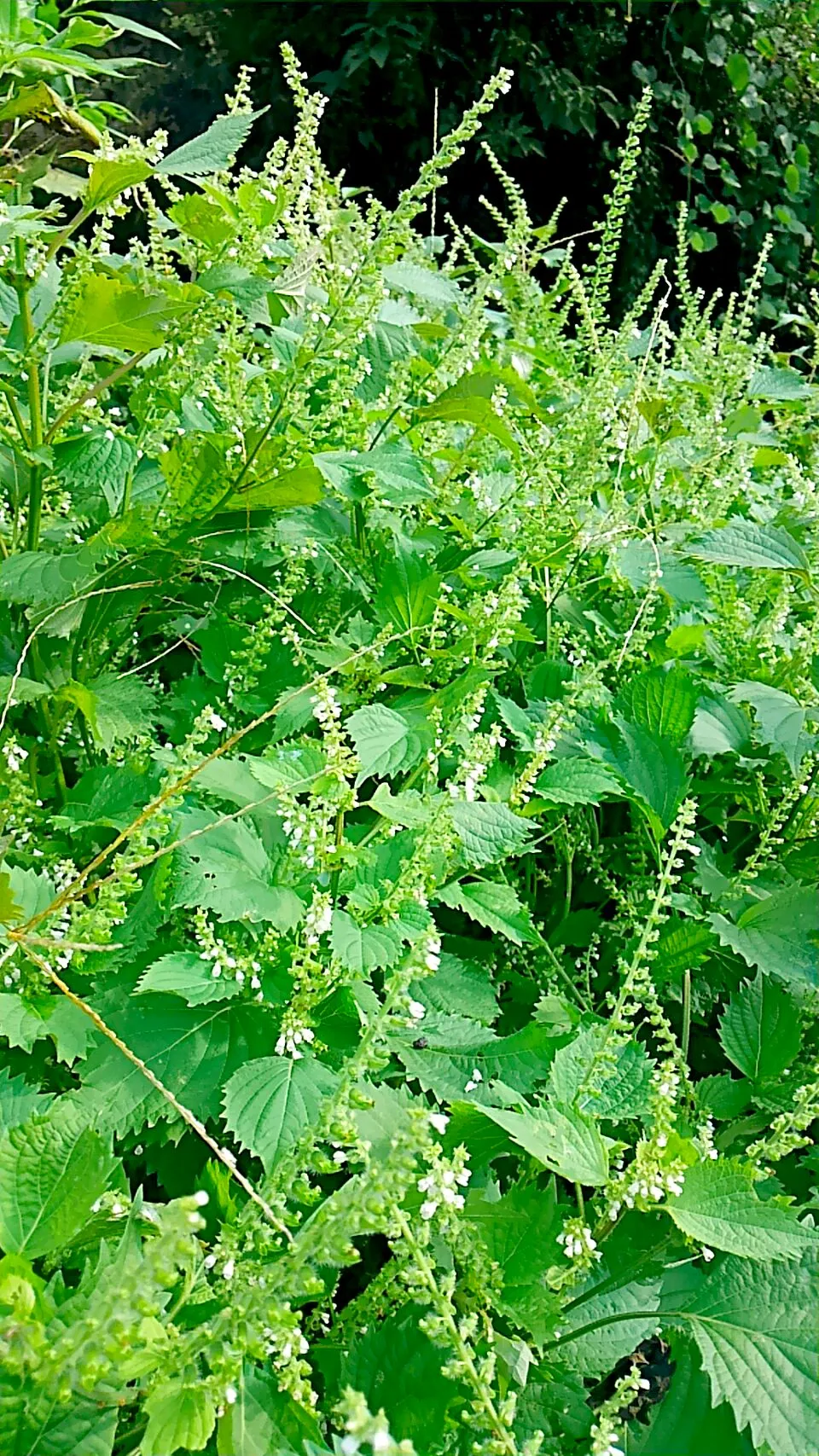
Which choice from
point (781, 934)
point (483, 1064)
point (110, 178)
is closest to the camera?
point (483, 1064)

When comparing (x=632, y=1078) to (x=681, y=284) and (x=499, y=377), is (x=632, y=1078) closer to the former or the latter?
(x=499, y=377)

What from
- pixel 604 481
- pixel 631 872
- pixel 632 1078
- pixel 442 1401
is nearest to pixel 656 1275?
pixel 632 1078

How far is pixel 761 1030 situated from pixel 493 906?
323 mm

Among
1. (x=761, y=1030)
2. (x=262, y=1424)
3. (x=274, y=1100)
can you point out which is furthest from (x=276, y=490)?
(x=262, y=1424)

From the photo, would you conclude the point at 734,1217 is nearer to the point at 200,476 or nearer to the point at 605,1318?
the point at 605,1318

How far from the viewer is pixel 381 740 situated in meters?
1.13

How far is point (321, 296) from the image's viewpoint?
1562mm

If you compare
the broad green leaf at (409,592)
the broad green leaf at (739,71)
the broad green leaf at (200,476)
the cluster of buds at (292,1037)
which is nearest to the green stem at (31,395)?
the broad green leaf at (200,476)

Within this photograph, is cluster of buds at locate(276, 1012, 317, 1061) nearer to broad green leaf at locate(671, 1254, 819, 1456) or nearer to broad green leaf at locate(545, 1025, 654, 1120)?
broad green leaf at locate(545, 1025, 654, 1120)

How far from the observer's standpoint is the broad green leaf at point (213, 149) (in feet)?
4.41

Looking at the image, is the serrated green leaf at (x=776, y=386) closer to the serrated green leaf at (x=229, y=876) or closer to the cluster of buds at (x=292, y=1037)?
the serrated green leaf at (x=229, y=876)

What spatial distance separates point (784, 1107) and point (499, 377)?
34.9 inches

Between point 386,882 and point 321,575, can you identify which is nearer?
point 386,882

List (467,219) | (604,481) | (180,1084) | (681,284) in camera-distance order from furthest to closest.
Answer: (467,219) < (681,284) < (604,481) < (180,1084)
